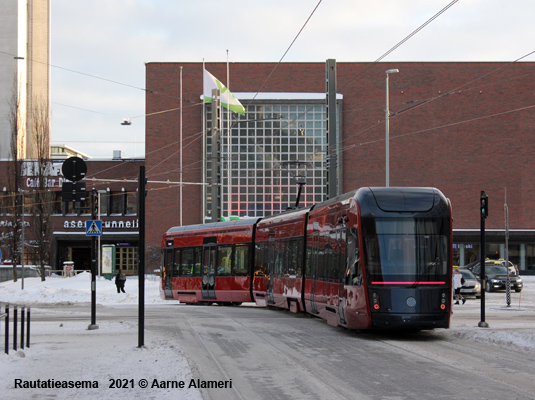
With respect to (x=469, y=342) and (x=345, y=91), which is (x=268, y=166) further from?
(x=469, y=342)

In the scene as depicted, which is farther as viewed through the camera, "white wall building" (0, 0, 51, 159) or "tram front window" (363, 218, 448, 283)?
"white wall building" (0, 0, 51, 159)

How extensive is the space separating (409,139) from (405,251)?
44.9 m

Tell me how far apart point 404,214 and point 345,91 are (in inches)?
Result: 1768

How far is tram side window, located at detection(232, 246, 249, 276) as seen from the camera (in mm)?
24078

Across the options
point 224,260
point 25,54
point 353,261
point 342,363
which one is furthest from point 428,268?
point 25,54

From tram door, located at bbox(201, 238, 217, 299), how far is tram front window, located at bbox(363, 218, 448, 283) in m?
12.6

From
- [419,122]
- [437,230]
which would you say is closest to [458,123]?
[419,122]

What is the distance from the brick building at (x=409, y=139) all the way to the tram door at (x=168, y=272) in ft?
87.3

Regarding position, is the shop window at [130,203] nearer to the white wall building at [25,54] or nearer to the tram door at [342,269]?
the white wall building at [25,54]

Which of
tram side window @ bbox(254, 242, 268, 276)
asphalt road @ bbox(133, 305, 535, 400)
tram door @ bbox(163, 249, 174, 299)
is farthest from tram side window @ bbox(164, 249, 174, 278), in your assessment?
asphalt road @ bbox(133, 305, 535, 400)

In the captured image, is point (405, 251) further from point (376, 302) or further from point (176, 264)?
point (176, 264)

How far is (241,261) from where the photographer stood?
80.0 feet

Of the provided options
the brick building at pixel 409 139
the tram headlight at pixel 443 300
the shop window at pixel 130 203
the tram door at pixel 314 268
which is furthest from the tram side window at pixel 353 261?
the shop window at pixel 130 203

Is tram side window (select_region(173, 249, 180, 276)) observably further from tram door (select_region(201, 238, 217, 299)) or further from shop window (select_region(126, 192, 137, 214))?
shop window (select_region(126, 192, 137, 214))
